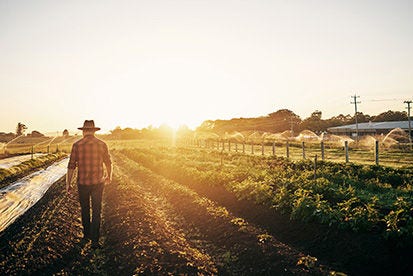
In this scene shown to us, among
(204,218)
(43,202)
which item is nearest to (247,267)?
(204,218)

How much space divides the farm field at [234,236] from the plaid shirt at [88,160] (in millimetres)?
1501

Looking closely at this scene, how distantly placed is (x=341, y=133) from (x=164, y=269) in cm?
7715

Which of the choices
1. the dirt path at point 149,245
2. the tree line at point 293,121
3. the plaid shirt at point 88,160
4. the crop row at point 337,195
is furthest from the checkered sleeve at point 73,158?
the tree line at point 293,121

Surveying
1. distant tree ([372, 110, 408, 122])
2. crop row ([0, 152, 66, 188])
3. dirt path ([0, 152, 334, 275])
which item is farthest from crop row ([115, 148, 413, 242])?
distant tree ([372, 110, 408, 122])

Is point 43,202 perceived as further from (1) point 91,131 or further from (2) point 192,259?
(2) point 192,259

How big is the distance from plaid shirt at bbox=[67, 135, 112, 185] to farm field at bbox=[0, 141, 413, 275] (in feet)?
4.92

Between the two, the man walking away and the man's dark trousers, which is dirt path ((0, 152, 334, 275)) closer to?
the man's dark trousers

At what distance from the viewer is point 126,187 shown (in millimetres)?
14492

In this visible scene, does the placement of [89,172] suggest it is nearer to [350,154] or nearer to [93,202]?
[93,202]

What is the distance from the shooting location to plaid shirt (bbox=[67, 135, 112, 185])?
7.33 meters

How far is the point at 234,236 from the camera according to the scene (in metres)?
7.71

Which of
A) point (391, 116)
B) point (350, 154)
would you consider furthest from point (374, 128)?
point (350, 154)

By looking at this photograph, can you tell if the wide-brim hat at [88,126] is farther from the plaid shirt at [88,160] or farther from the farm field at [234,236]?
the farm field at [234,236]

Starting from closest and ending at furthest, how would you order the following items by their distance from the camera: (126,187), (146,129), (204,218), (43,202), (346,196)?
(346,196) → (204,218) → (43,202) → (126,187) → (146,129)
